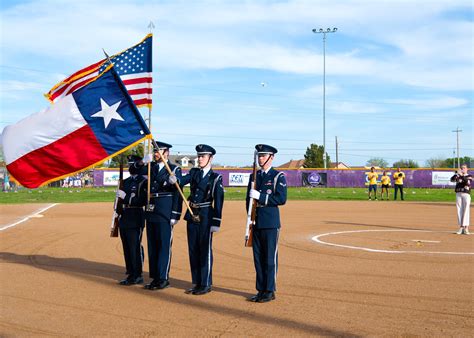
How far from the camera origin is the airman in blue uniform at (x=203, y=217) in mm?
8055

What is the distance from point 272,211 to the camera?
7.76m

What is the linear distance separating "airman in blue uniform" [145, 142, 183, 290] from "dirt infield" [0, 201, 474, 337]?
298 mm

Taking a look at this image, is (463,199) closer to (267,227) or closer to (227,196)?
(267,227)

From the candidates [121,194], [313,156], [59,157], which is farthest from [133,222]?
[313,156]

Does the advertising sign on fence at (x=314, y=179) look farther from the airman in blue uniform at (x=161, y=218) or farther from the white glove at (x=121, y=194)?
the airman in blue uniform at (x=161, y=218)

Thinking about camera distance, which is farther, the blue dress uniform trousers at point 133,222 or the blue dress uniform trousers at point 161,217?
the blue dress uniform trousers at point 133,222

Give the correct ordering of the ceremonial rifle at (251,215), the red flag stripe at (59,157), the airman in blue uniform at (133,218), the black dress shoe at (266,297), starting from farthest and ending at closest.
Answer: the airman in blue uniform at (133,218), the red flag stripe at (59,157), the ceremonial rifle at (251,215), the black dress shoe at (266,297)

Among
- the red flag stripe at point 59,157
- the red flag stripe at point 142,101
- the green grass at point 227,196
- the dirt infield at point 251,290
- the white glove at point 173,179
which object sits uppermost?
the red flag stripe at point 142,101

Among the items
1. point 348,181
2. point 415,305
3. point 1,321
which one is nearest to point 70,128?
point 1,321

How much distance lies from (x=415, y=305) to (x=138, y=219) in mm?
4291

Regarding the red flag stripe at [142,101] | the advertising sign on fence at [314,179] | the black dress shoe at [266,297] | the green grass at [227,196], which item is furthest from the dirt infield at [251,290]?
the advertising sign on fence at [314,179]

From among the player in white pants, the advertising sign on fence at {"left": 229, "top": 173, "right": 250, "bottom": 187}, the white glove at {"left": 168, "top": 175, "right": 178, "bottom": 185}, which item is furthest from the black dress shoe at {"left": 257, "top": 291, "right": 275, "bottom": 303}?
the advertising sign on fence at {"left": 229, "top": 173, "right": 250, "bottom": 187}

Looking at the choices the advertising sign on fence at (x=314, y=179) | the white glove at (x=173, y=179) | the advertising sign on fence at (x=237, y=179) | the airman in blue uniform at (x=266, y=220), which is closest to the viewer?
the airman in blue uniform at (x=266, y=220)

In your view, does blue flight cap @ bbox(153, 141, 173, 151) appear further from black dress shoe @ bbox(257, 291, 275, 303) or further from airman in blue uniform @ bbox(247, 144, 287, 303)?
black dress shoe @ bbox(257, 291, 275, 303)
